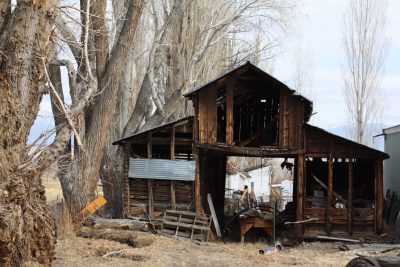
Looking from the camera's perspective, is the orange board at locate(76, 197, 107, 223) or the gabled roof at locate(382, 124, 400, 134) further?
the gabled roof at locate(382, 124, 400, 134)

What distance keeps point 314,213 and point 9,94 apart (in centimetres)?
1128

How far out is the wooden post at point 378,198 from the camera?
16.8 m

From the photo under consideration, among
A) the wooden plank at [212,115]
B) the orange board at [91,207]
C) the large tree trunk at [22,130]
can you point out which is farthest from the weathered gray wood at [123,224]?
the large tree trunk at [22,130]

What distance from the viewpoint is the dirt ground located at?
40.6 ft

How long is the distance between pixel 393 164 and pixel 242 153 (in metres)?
8.33

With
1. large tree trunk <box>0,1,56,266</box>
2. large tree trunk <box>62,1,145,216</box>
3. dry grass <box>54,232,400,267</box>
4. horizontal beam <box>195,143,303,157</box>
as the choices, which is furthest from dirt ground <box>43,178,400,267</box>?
large tree trunk <box>0,1,56,266</box>

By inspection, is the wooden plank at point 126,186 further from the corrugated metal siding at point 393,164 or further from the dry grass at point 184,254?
the corrugated metal siding at point 393,164

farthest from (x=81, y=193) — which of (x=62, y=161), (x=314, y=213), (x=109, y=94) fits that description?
(x=314, y=213)

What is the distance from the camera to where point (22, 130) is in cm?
832

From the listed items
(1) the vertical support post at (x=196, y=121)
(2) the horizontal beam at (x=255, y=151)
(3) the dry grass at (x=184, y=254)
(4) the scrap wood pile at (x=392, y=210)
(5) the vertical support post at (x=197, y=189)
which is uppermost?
(1) the vertical support post at (x=196, y=121)

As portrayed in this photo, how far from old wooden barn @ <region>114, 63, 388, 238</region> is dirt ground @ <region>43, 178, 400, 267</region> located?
127 centimetres

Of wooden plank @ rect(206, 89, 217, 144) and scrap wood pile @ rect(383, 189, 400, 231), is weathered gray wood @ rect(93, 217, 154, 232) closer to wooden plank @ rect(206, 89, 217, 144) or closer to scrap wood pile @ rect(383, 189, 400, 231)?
wooden plank @ rect(206, 89, 217, 144)

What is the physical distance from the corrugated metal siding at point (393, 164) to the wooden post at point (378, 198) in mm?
4495

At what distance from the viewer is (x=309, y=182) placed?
19.4 metres
